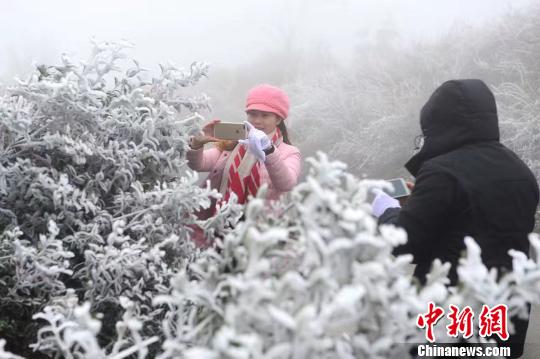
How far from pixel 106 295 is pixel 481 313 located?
118 centimetres

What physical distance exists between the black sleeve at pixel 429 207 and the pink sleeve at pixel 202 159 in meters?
1.24

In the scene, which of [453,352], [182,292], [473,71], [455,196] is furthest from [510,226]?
[473,71]

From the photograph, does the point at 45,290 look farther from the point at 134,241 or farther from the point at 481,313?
the point at 481,313

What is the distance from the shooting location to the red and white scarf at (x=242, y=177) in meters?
2.83

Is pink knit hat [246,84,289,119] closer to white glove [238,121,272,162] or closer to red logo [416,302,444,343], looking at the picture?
white glove [238,121,272,162]

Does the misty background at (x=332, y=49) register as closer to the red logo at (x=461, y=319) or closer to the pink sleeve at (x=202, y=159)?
the pink sleeve at (x=202, y=159)

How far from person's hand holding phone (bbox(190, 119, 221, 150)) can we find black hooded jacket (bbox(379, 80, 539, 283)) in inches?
43.0

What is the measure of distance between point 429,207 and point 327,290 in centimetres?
89

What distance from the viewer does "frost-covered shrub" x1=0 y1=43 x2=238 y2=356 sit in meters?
1.85

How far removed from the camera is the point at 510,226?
1913mm

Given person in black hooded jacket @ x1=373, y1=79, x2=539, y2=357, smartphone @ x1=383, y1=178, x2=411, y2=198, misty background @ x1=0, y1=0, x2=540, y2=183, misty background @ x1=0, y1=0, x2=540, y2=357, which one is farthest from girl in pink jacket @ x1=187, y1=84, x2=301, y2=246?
misty background @ x1=0, y1=0, x2=540, y2=183

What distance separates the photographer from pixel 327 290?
107cm

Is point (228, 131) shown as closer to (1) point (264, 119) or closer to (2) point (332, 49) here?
(1) point (264, 119)

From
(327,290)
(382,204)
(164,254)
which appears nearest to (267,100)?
(382,204)
